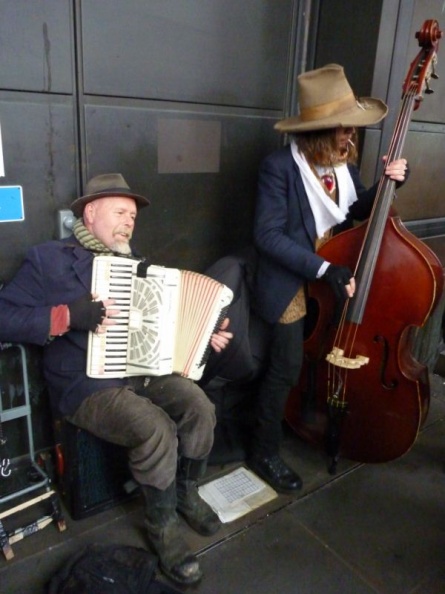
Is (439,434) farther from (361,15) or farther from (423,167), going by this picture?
(361,15)

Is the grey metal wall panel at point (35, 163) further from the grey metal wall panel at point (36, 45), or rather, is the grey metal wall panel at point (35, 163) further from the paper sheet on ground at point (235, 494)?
the paper sheet on ground at point (235, 494)

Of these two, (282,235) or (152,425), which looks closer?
(152,425)

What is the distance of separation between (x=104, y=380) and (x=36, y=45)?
4.28 ft

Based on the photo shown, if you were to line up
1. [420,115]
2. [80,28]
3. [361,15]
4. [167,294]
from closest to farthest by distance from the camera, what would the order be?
[167,294] < [80,28] < [361,15] < [420,115]

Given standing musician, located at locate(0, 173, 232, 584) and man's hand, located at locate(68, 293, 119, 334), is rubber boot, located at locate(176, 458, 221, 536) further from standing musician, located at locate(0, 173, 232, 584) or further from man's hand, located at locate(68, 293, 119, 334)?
man's hand, located at locate(68, 293, 119, 334)

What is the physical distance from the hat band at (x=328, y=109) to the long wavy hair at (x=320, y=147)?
59mm

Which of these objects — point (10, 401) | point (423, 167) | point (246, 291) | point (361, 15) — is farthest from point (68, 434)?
point (423, 167)

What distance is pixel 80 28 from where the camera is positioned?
6.57ft

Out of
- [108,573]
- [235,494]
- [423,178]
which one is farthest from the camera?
[423,178]

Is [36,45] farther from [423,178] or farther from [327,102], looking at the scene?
[423,178]

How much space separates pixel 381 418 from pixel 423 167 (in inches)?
73.3

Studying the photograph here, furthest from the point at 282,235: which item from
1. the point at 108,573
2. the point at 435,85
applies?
the point at 435,85

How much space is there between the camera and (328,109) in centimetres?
205

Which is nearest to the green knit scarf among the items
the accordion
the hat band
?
the accordion
